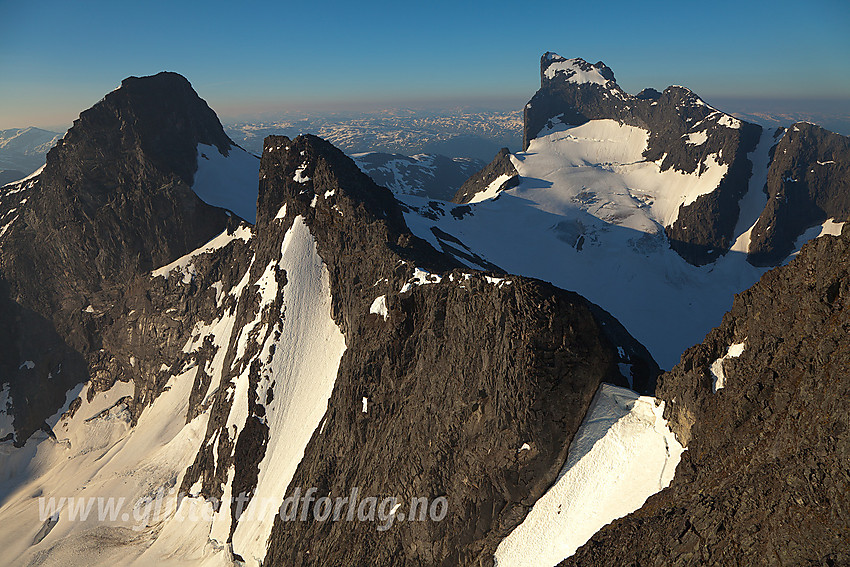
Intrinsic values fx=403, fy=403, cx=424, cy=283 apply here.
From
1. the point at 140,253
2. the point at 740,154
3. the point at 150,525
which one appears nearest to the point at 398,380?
the point at 150,525


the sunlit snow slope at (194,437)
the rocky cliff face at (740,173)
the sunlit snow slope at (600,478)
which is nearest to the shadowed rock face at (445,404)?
the sunlit snow slope at (600,478)

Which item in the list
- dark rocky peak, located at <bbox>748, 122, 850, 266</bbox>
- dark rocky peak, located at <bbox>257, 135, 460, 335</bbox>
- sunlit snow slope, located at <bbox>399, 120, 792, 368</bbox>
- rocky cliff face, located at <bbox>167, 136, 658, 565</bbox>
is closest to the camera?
rocky cliff face, located at <bbox>167, 136, 658, 565</bbox>

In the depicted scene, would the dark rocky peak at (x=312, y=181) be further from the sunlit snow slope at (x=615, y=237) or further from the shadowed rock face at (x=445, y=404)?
the sunlit snow slope at (x=615, y=237)

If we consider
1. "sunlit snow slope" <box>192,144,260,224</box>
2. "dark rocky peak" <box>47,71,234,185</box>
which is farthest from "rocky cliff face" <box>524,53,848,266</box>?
"dark rocky peak" <box>47,71,234,185</box>

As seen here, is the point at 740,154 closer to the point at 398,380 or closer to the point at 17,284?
the point at 398,380

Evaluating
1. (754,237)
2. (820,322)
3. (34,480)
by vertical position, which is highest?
(820,322)

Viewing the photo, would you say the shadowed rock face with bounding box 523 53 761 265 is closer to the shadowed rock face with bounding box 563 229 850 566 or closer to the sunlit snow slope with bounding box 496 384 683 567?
the sunlit snow slope with bounding box 496 384 683 567
